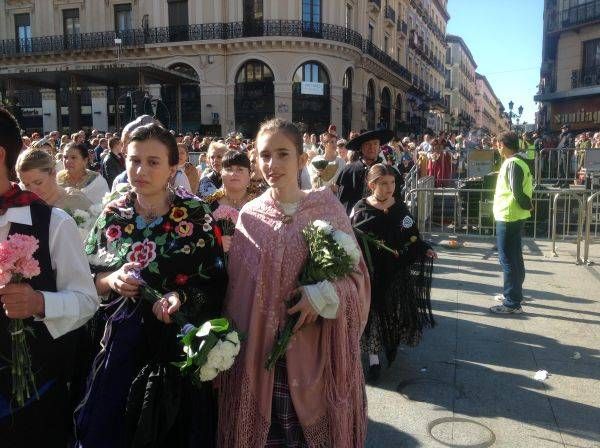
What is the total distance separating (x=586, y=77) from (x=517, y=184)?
26433 mm

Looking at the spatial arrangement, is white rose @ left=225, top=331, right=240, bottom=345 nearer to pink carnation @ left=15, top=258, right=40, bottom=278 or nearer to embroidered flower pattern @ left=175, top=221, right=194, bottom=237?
embroidered flower pattern @ left=175, top=221, right=194, bottom=237

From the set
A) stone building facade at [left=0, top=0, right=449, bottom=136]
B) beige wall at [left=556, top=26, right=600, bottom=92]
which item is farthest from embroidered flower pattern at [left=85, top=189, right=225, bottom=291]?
beige wall at [left=556, top=26, right=600, bottom=92]

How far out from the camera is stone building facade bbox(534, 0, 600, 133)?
27.3m

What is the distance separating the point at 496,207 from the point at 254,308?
409 cm

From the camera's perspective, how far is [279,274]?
262 centimetres

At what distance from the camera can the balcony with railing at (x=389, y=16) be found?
126 ft

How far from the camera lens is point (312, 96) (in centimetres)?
2986

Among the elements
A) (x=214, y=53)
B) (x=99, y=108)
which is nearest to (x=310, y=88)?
(x=214, y=53)

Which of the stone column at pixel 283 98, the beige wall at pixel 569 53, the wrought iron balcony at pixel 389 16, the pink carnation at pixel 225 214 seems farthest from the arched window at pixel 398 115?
the pink carnation at pixel 225 214

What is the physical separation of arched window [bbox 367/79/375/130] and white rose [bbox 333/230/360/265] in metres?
33.6

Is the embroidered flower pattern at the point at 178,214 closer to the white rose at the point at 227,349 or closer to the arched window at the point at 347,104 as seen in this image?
the white rose at the point at 227,349

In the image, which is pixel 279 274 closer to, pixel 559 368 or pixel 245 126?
pixel 559 368

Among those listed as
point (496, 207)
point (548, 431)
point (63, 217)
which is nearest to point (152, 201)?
point (63, 217)

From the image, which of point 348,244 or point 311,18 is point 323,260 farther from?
point 311,18
